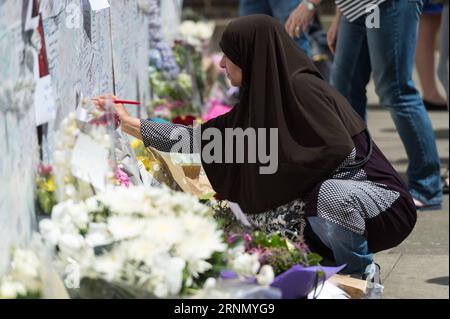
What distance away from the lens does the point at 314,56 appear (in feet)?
24.2

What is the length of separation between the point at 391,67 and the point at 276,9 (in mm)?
1326

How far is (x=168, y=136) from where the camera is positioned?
149 inches

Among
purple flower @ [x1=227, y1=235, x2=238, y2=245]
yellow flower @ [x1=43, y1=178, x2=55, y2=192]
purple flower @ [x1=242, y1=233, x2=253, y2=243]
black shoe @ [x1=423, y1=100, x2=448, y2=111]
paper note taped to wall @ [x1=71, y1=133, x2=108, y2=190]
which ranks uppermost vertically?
paper note taped to wall @ [x1=71, y1=133, x2=108, y2=190]

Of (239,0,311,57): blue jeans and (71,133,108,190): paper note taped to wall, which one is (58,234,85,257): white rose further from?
(239,0,311,57): blue jeans

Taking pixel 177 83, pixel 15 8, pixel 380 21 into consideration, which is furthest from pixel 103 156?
pixel 177 83

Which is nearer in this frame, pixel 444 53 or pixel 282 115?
pixel 282 115

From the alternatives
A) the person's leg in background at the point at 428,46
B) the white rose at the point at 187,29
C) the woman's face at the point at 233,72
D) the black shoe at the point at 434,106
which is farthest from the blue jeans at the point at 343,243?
the black shoe at the point at 434,106

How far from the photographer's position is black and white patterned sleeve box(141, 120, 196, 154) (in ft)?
12.4

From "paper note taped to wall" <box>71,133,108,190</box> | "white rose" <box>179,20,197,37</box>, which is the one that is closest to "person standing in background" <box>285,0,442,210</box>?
"white rose" <box>179,20,197,37</box>

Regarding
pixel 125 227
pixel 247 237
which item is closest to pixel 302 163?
pixel 247 237

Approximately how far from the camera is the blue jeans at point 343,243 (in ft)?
11.7

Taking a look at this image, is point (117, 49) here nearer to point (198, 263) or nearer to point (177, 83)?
point (177, 83)

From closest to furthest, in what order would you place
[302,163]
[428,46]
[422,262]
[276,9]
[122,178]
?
[122,178], [302,163], [422,262], [276,9], [428,46]

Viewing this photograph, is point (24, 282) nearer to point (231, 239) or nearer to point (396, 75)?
point (231, 239)
